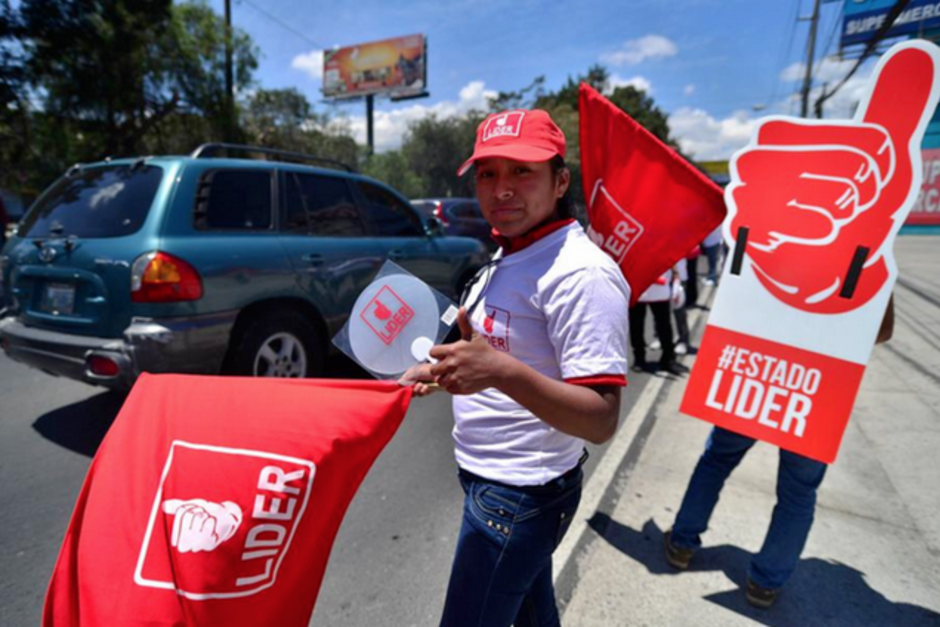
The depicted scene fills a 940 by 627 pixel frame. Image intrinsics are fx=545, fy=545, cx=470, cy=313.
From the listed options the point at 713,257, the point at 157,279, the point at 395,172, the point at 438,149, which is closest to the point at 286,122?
the point at 395,172

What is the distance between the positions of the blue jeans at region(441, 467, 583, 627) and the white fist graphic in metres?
0.57

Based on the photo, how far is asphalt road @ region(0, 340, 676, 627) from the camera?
2.32 meters

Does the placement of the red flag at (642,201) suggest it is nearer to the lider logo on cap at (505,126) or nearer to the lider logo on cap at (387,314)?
the lider logo on cap at (505,126)

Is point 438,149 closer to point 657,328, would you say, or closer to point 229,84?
point 229,84

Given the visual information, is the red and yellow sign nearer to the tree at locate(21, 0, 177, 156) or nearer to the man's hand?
the man's hand

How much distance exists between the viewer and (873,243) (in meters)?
1.96

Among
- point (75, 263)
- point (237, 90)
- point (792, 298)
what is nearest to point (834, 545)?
point (792, 298)

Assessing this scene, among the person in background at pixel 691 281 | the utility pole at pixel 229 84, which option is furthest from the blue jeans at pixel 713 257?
the utility pole at pixel 229 84

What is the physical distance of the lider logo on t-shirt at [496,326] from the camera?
133 centimetres

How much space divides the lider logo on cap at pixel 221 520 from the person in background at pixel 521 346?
0.40 meters

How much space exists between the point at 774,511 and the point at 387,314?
197 cm

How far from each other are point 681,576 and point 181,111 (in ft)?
61.3

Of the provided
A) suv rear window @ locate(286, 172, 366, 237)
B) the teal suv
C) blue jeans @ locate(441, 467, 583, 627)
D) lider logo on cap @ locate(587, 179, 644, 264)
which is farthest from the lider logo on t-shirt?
suv rear window @ locate(286, 172, 366, 237)

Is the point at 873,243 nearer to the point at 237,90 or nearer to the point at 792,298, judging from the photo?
the point at 792,298
